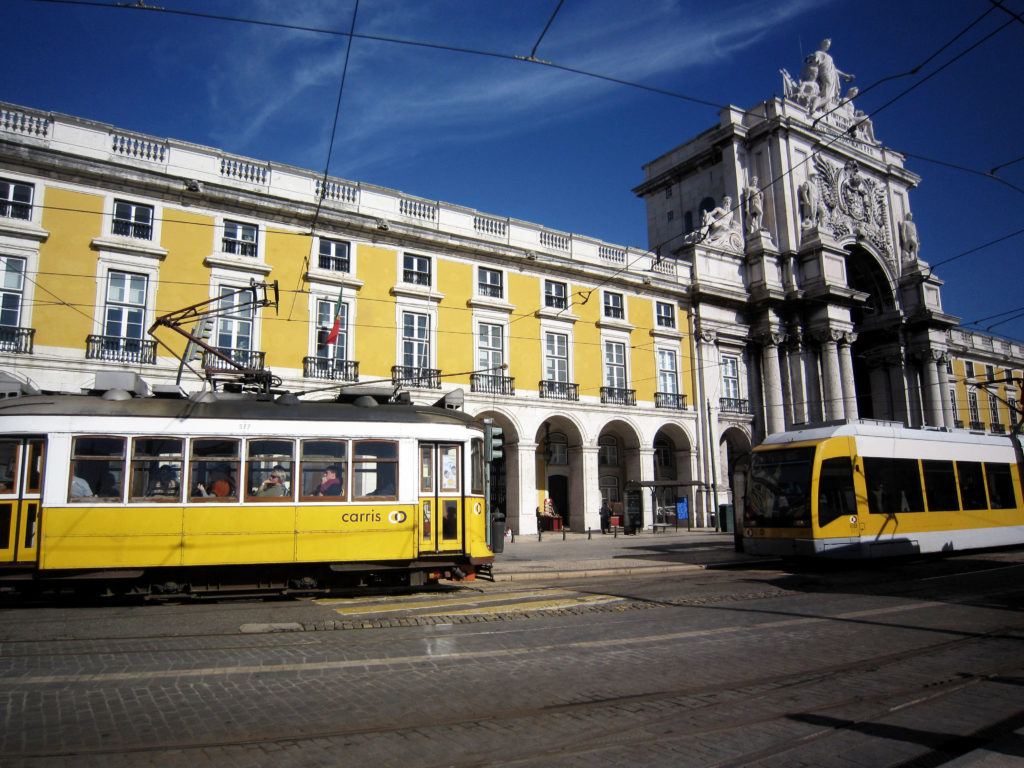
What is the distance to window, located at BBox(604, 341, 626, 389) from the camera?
30.0m

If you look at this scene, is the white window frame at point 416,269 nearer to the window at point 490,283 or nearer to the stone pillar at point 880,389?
the window at point 490,283

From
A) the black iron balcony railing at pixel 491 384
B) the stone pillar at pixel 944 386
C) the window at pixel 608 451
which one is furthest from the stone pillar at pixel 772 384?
the black iron balcony railing at pixel 491 384

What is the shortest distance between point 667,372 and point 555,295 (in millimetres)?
7069

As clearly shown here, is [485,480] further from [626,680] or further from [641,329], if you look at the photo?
[641,329]

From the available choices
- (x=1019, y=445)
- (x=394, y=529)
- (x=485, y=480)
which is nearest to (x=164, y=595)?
(x=394, y=529)

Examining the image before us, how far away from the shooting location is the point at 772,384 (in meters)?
34.6

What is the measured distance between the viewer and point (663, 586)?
12.8 metres

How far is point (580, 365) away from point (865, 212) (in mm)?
24667

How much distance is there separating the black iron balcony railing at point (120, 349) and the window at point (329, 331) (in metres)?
5.12

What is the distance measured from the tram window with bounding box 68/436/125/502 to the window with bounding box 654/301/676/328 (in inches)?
991

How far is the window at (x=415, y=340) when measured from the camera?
24906 millimetres

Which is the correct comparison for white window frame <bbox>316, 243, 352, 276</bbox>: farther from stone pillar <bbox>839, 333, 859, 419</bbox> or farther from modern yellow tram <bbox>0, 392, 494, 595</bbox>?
stone pillar <bbox>839, 333, 859, 419</bbox>

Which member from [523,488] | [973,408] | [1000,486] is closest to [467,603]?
[523,488]

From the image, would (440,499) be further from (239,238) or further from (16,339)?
(239,238)
